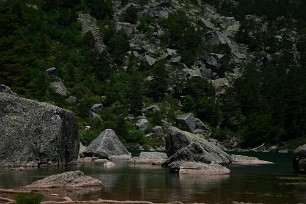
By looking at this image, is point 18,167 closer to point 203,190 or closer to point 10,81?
point 203,190

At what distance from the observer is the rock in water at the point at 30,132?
167ft

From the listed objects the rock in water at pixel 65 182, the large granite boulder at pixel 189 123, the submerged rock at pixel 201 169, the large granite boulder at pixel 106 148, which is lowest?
the rock in water at pixel 65 182

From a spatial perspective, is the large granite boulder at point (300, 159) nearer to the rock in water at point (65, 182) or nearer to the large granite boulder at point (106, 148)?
the rock in water at point (65, 182)

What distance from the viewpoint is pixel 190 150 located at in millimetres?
55125

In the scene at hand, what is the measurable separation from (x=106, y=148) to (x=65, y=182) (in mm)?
43520

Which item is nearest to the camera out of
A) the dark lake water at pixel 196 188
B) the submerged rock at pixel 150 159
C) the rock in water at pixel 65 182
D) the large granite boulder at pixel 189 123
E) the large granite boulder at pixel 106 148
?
the dark lake water at pixel 196 188

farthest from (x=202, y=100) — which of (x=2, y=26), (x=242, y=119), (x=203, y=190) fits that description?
(x=203, y=190)

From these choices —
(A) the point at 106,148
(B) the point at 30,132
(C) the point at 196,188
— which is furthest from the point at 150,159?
(C) the point at 196,188

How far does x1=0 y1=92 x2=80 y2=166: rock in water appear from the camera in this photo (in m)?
50.8

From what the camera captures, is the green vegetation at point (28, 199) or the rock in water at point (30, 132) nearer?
the green vegetation at point (28, 199)

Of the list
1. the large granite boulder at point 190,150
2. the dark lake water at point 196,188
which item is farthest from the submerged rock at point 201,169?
the large granite boulder at point 190,150

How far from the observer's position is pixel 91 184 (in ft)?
115

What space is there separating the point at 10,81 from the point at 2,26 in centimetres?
1125

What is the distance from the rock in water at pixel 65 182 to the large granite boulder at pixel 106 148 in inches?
1538
